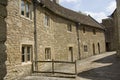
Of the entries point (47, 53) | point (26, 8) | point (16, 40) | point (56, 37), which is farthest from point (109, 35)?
point (16, 40)

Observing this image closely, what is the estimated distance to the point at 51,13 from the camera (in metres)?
17.7

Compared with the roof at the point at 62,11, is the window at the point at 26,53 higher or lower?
lower

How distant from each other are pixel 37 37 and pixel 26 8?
96.1 inches

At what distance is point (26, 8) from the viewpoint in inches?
502

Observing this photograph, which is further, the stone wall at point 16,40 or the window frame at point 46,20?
the window frame at point 46,20

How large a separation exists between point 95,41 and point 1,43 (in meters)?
28.9

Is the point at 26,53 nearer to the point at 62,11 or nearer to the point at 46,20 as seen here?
the point at 46,20

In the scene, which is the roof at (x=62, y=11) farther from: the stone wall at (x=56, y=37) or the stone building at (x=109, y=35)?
the stone building at (x=109, y=35)

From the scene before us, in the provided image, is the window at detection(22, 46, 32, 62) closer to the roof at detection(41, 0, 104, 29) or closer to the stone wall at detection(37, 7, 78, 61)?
the stone wall at detection(37, 7, 78, 61)

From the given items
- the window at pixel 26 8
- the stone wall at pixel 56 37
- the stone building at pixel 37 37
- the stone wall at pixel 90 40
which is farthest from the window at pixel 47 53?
the stone wall at pixel 90 40

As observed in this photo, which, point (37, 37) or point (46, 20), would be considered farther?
point (46, 20)

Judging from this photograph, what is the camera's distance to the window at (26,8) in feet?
40.2

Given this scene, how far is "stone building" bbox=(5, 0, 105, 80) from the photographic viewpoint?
34.7 ft

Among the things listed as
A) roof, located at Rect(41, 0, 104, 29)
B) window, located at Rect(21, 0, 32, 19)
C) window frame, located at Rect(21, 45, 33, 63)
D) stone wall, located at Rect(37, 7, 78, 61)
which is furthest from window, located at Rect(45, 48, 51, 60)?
window, located at Rect(21, 0, 32, 19)
